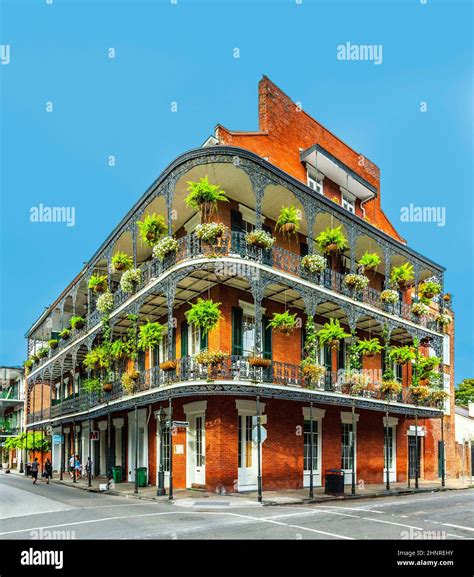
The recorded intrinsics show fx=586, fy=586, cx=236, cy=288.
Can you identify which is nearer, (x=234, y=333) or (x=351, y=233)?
(x=234, y=333)

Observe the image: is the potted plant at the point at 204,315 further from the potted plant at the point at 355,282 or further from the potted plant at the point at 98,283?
the potted plant at the point at 98,283

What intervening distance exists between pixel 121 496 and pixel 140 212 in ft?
35.4

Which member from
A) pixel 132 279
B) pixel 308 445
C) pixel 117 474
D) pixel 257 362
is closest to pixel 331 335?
pixel 257 362

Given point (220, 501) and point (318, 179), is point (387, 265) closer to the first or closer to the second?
point (318, 179)

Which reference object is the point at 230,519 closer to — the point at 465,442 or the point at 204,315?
the point at 204,315

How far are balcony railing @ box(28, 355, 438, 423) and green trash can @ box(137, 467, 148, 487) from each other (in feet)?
9.65

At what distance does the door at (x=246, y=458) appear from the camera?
19953mm

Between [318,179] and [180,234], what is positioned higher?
[318,179]

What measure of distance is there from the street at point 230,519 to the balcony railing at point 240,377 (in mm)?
3734

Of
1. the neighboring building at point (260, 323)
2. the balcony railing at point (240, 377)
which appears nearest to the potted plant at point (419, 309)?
the neighboring building at point (260, 323)
